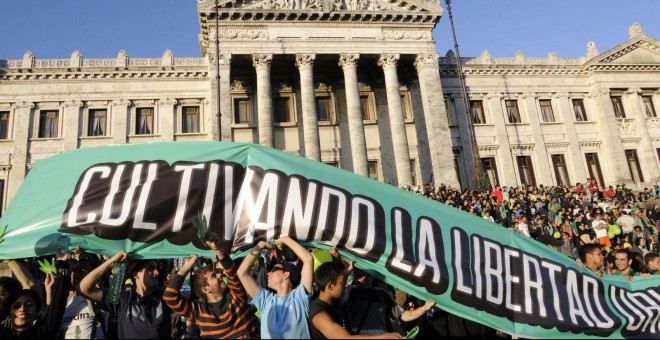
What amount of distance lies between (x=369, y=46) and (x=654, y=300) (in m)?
22.8

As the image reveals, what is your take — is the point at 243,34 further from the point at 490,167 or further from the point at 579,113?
the point at 579,113

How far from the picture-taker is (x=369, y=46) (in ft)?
84.4

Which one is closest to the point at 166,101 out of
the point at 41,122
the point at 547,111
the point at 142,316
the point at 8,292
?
the point at 41,122

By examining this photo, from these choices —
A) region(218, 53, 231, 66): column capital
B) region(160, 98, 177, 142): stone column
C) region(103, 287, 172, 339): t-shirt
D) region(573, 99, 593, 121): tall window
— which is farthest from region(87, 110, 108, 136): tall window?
region(573, 99, 593, 121): tall window

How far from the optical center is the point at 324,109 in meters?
27.8

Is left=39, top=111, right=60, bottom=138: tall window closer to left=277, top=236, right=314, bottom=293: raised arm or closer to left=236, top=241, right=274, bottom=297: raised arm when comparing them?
left=236, top=241, right=274, bottom=297: raised arm

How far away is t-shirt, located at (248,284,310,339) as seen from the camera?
3.55 meters

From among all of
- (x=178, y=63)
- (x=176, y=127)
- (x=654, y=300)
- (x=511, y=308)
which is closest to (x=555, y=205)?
(x=654, y=300)

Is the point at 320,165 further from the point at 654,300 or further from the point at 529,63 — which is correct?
the point at 529,63

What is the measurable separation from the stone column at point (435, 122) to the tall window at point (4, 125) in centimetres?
2596

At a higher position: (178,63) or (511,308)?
(178,63)

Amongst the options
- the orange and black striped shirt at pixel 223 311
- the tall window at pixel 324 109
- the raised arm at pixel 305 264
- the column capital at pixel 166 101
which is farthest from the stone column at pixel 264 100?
the raised arm at pixel 305 264

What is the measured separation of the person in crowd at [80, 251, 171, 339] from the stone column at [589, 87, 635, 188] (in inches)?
1328

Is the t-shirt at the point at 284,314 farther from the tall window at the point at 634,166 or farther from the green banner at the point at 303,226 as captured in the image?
the tall window at the point at 634,166
